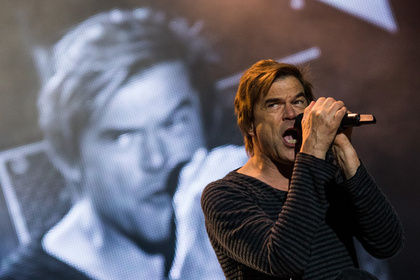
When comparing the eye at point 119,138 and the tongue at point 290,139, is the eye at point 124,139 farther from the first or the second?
the tongue at point 290,139

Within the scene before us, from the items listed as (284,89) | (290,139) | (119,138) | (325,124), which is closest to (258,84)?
(284,89)

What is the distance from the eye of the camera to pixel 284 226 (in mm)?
1124

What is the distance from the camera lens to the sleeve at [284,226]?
43.9 inches

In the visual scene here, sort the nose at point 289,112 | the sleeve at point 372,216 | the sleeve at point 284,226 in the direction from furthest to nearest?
1. the nose at point 289,112
2. the sleeve at point 372,216
3. the sleeve at point 284,226

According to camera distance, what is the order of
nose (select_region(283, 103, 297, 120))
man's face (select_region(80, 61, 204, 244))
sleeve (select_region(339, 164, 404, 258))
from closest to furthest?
sleeve (select_region(339, 164, 404, 258))
nose (select_region(283, 103, 297, 120))
man's face (select_region(80, 61, 204, 244))

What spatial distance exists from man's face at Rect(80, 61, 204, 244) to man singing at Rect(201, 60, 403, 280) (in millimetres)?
1376

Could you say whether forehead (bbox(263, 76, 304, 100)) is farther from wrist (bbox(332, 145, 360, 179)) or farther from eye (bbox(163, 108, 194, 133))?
eye (bbox(163, 108, 194, 133))

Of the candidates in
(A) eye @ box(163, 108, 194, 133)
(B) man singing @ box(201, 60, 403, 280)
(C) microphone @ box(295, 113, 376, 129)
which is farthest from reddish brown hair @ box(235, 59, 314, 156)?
(A) eye @ box(163, 108, 194, 133)

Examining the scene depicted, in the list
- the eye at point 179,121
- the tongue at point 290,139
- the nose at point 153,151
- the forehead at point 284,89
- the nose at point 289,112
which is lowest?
the nose at point 153,151

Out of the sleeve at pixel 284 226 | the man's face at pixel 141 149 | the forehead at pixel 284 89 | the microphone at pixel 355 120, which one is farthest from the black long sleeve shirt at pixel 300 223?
the man's face at pixel 141 149

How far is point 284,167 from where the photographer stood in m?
1.42

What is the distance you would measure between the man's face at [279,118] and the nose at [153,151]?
57.7 inches

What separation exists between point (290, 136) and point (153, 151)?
1588mm

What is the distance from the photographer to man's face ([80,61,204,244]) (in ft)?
9.27
